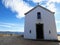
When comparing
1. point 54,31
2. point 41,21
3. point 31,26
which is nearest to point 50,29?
point 54,31

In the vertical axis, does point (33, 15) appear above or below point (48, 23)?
above

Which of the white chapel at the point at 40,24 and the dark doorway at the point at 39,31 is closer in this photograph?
the white chapel at the point at 40,24

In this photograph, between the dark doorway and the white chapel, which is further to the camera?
the dark doorway

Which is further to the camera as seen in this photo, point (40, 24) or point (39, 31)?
point (39, 31)

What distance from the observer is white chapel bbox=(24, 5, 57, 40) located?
16453 mm

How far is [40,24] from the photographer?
Result: 17109mm

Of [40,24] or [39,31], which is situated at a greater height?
[40,24]

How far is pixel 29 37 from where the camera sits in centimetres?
1705

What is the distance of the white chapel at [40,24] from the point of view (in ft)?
54.0

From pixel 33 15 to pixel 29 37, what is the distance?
148 inches

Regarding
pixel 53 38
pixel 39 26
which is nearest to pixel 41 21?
pixel 39 26

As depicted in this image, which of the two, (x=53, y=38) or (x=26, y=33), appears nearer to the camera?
(x=53, y=38)

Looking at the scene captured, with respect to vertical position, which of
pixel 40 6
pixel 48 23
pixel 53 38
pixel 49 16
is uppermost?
pixel 40 6

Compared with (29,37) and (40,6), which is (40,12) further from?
(29,37)
